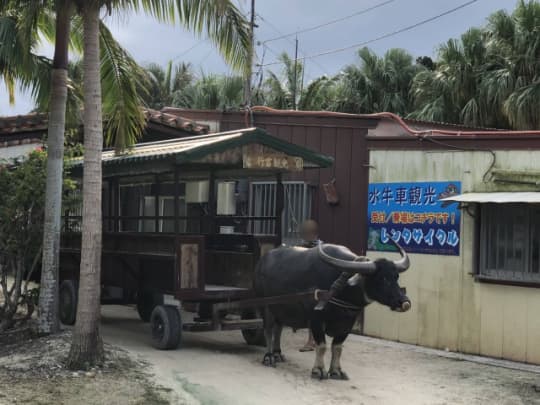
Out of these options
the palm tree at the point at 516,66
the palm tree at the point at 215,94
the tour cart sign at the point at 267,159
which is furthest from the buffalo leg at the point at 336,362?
the palm tree at the point at 215,94

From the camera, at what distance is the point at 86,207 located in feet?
24.0

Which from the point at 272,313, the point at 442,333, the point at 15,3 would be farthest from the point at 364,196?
the point at 15,3

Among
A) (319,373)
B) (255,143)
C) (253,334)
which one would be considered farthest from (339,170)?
(319,373)

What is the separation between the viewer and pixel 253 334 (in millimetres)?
9430

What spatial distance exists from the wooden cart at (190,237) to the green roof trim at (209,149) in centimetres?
1

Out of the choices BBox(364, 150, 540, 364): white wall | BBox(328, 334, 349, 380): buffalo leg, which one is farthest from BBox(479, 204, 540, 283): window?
BBox(328, 334, 349, 380): buffalo leg

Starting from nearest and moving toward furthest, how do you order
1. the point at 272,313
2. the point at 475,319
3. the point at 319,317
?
the point at 319,317, the point at 272,313, the point at 475,319

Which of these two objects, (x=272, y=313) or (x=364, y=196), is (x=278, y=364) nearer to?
(x=272, y=313)

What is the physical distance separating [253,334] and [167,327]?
53.9 inches

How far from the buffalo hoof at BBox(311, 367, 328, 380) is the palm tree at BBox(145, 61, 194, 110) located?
22415 millimetres

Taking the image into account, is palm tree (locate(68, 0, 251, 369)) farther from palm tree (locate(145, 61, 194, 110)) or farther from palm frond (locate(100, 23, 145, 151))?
palm tree (locate(145, 61, 194, 110))

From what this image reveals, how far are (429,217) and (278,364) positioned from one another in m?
3.25

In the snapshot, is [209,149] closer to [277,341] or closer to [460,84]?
[277,341]

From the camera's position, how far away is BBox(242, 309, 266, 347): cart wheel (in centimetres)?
929
